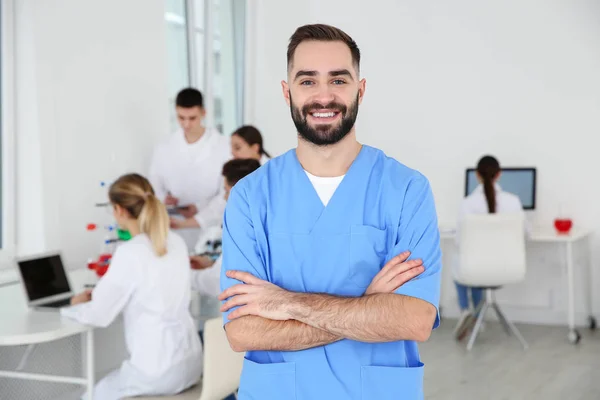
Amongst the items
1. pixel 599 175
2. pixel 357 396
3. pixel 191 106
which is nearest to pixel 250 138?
pixel 191 106

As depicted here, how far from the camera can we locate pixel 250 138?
474 cm

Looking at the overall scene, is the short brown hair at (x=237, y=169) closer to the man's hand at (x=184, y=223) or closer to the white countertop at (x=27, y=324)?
the white countertop at (x=27, y=324)

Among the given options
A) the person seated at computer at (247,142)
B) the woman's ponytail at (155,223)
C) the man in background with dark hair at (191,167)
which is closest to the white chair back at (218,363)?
the woman's ponytail at (155,223)

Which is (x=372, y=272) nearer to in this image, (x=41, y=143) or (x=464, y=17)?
(x=41, y=143)

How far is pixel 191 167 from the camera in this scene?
4.99 meters

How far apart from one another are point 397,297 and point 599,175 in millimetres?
4821

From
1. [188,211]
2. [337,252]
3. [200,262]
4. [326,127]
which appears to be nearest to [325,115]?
[326,127]

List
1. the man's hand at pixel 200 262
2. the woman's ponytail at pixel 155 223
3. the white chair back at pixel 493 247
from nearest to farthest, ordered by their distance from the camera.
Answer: the woman's ponytail at pixel 155 223, the man's hand at pixel 200 262, the white chair back at pixel 493 247

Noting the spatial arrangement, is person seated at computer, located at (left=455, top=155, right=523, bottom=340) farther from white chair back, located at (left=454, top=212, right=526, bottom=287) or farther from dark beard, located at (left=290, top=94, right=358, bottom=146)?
dark beard, located at (left=290, top=94, right=358, bottom=146)

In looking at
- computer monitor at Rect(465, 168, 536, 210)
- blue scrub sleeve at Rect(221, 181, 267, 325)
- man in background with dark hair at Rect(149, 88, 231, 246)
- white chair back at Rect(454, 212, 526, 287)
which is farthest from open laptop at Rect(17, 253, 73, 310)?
computer monitor at Rect(465, 168, 536, 210)

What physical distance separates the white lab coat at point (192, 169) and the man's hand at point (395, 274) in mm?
3155

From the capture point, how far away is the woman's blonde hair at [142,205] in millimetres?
3188

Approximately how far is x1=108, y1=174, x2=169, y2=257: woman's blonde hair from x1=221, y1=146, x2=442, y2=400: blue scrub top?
1.47 meters

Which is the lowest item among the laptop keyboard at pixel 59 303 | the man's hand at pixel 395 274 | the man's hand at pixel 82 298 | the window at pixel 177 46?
the laptop keyboard at pixel 59 303
